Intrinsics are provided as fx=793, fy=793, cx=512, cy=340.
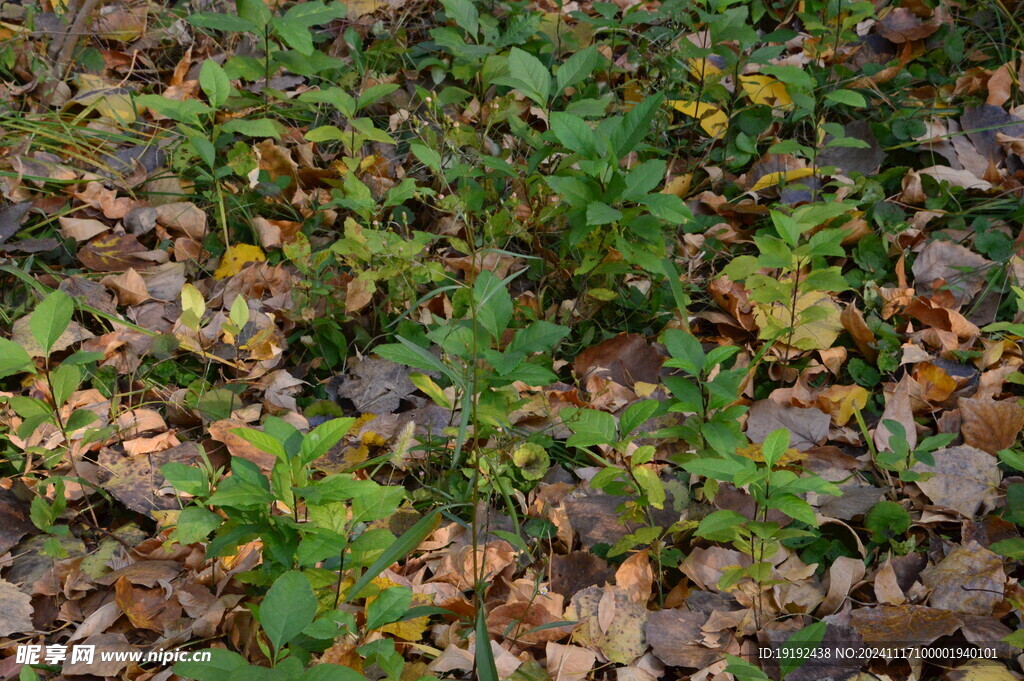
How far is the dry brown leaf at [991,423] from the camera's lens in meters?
2.13

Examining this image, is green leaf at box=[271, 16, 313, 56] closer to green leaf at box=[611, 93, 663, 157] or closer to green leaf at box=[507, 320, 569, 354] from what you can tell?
green leaf at box=[611, 93, 663, 157]

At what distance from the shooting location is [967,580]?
1.84 m

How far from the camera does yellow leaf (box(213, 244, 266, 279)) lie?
2846 mm

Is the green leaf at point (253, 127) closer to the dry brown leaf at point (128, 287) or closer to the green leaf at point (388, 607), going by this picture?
the dry brown leaf at point (128, 287)

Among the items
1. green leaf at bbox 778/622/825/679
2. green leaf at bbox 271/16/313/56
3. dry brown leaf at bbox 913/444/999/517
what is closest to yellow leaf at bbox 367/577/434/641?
green leaf at bbox 778/622/825/679

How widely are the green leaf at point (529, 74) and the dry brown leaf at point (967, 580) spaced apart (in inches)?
69.2

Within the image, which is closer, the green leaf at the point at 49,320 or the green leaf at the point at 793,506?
the green leaf at the point at 793,506

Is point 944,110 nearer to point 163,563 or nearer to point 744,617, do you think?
point 744,617

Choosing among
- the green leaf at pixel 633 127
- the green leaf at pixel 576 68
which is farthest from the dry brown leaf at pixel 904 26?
the green leaf at pixel 633 127

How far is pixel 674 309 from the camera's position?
8.66 ft

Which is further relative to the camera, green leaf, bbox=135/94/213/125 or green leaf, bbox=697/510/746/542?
green leaf, bbox=135/94/213/125

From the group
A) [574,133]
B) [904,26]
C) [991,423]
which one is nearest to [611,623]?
[991,423]

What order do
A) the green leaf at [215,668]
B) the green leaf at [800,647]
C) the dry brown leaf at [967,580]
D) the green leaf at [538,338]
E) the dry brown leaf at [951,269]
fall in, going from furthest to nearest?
the dry brown leaf at [951,269] < the green leaf at [538,338] < the dry brown leaf at [967,580] < the green leaf at [800,647] < the green leaf at [215,668]

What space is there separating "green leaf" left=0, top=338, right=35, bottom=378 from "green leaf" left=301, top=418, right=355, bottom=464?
0.73m
